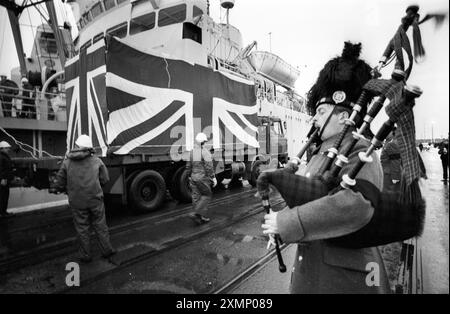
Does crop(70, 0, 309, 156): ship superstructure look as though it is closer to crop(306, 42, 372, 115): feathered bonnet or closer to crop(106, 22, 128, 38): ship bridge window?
crop(106, 22, 128, 38): ship bridge window

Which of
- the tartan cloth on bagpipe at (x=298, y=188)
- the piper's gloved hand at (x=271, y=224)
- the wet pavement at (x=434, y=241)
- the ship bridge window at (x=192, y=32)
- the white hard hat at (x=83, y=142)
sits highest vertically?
the ship bridge window at (x=192, y=32)

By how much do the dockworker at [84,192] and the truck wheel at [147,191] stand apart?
235cm

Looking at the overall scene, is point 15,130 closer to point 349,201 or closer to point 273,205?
point 273,205

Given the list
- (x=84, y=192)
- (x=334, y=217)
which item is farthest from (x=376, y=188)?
(x=84, y=192)

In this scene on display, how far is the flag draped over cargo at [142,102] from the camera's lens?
19.4 feet

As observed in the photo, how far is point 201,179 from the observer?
5.99m

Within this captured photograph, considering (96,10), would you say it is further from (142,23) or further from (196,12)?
(196,12)

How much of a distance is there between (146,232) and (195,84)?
443cm

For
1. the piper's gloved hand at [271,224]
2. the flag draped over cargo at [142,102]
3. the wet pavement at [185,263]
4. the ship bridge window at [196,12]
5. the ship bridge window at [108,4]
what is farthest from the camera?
the ship bridge window at [108,4]

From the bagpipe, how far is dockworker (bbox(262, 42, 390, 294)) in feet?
0.18

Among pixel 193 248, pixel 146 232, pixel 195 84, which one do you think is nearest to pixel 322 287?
pixel 193 248

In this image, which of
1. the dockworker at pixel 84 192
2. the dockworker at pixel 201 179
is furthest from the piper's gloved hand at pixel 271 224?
the dockworker at pixel 201 179

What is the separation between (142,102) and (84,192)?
3.03 m

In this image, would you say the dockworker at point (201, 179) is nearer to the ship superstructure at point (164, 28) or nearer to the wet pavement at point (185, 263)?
the wet pavement at point (185, 263)
